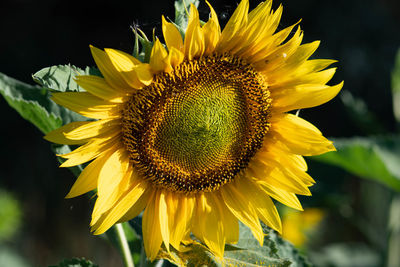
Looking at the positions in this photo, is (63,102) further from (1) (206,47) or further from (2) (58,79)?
(1) (206,47)

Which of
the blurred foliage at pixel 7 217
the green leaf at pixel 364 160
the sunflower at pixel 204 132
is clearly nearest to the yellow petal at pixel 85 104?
the sunflower at pixel 204 132

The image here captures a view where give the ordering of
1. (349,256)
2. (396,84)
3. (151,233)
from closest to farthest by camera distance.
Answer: (151,233)
(396,84)
(349,256)

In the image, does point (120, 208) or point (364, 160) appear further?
point (364, 160)

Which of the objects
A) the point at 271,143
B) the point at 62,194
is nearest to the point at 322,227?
the point at 62,194

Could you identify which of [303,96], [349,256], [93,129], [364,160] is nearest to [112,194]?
[93,129]

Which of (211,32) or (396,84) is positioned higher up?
(211,32)

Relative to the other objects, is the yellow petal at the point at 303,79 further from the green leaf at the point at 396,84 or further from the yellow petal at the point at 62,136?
the green leaf at the point at 396,84

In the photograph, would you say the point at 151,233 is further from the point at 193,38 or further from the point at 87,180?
the point at 193,38
